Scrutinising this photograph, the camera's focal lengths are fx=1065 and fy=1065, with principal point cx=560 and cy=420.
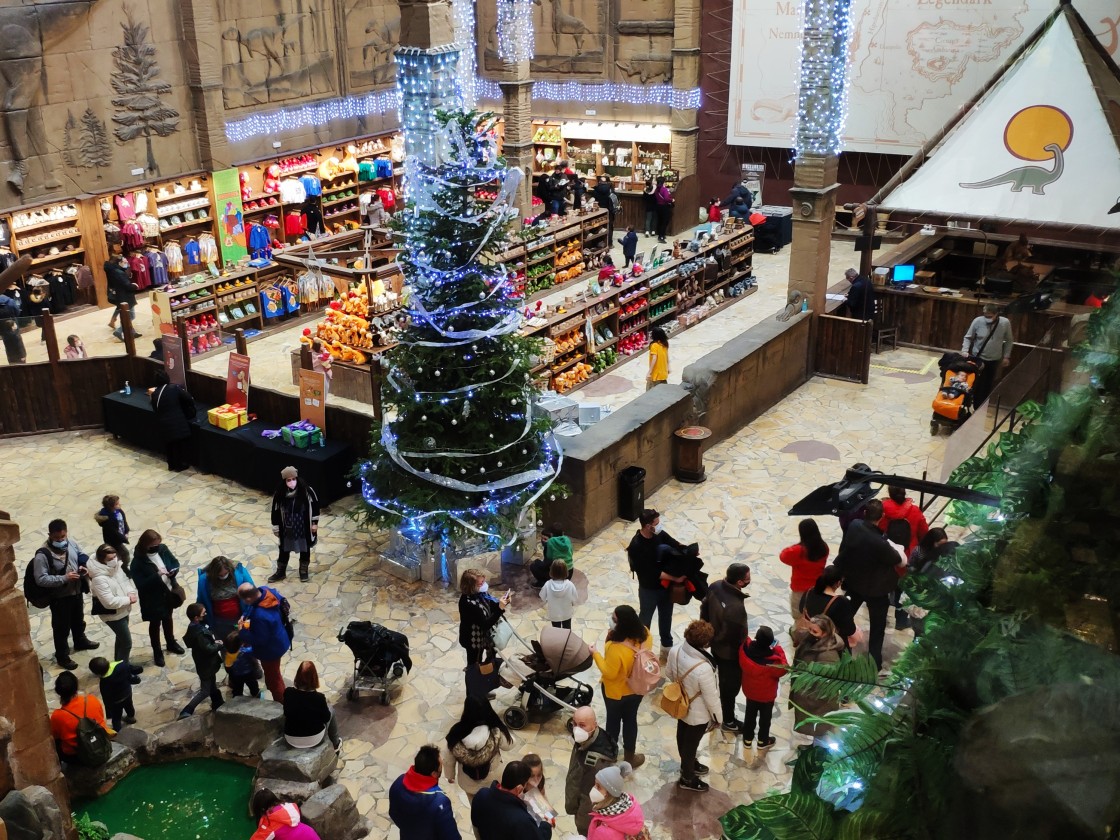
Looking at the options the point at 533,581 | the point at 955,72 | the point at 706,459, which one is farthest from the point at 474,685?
the point at 955,72

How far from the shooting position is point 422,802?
19.3 ft

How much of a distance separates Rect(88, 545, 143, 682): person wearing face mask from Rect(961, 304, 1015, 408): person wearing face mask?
10.2 metres

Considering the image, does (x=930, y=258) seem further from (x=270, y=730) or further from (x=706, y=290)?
(x=270, y=730)

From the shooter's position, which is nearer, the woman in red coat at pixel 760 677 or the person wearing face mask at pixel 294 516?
the woman in red coat at pixel 760 677

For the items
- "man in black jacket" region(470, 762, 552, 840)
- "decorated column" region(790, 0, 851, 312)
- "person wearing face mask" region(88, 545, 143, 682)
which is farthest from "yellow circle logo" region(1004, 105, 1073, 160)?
"person wearing face mask" region(88, 545, 143, 682)

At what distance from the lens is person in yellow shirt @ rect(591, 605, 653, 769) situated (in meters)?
7.12

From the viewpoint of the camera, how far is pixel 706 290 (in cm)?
1927

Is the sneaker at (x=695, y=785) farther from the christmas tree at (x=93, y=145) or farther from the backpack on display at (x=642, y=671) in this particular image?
the christmas tree at (x=93, y=145)

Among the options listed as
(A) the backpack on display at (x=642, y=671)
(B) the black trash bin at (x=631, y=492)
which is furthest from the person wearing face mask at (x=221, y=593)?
(B) the black trash bin at (x=631, y=492)

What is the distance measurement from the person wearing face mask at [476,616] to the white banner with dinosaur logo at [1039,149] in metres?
10.3

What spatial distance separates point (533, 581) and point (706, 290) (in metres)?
9.95

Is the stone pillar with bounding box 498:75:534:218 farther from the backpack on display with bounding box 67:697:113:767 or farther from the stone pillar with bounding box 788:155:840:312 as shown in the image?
the backpack on display with bounding box 67:697:113:767

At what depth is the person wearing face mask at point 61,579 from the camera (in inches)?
355

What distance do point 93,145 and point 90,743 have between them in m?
14.8
